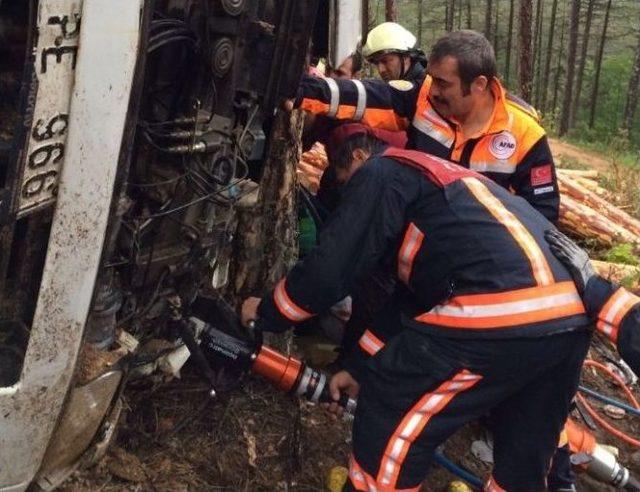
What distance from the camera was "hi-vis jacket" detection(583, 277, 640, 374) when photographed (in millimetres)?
2418

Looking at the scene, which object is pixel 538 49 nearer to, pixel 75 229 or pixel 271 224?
pixel 271 224

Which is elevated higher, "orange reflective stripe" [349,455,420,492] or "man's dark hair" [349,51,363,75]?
"man's dark hair" [349,51,363,75]

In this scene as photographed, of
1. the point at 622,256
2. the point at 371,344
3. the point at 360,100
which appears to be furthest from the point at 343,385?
the point at 622,256

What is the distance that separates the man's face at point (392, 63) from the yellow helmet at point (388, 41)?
0.04m

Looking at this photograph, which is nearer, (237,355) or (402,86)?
(237,355)

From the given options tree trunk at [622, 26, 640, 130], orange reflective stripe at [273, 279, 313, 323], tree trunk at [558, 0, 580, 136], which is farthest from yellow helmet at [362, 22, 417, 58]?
tree trunk at [558, 0, 580, 136]

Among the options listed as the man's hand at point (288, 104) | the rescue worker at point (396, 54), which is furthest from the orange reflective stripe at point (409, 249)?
the rescue worker at point (396, 54)

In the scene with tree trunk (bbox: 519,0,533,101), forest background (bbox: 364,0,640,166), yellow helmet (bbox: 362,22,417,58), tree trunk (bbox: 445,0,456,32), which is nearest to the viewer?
yellow helmet (bbox: 362,22,417,58)

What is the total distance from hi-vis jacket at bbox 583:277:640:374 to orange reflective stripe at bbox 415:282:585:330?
6 cm

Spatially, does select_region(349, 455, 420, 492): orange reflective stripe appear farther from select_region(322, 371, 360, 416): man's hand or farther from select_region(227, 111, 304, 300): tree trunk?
select_region(227, 111, 304, 300): tree trunk

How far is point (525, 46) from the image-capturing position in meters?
13.5

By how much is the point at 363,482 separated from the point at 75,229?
1463 mm

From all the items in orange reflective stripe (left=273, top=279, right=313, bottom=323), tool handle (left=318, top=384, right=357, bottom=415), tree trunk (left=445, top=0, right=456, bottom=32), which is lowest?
tool handle (left=318, top=384, right=357, bottom=415)

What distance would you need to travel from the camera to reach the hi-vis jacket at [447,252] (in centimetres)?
245
